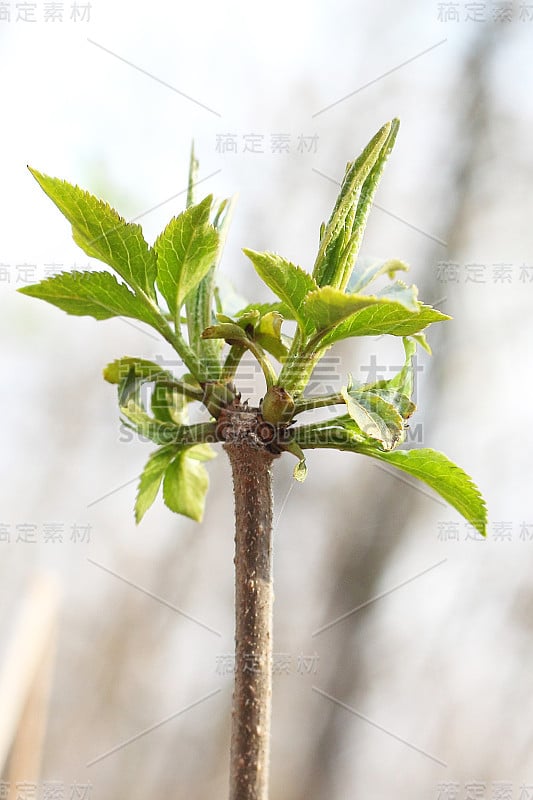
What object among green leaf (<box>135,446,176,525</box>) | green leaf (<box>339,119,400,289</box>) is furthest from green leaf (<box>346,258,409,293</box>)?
green leaf (<box>135,446,176,525</box>)

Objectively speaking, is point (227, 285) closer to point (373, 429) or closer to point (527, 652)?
point (373, 429)

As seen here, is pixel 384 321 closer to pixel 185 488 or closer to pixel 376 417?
pixel 376 417

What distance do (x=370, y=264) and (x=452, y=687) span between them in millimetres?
913

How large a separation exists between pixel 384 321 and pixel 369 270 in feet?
0.15

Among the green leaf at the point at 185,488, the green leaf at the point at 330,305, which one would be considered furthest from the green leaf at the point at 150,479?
the green leaf at the point at 330,305

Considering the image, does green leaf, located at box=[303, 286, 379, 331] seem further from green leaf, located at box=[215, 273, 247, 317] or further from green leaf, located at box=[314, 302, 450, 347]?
green leaf, located at box=[215, 273, 247, 317]

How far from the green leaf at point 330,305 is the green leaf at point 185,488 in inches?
4.7

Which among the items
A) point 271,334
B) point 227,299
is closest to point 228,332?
point 271,334

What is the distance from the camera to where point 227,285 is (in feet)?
1.30

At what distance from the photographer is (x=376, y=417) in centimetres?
26

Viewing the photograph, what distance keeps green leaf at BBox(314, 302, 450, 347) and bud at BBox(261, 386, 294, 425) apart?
0.03 metres

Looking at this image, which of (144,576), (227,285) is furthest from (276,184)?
(227,285)

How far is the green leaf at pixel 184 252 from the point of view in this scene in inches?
10.9

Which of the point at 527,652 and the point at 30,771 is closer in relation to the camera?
the point at 30,771
